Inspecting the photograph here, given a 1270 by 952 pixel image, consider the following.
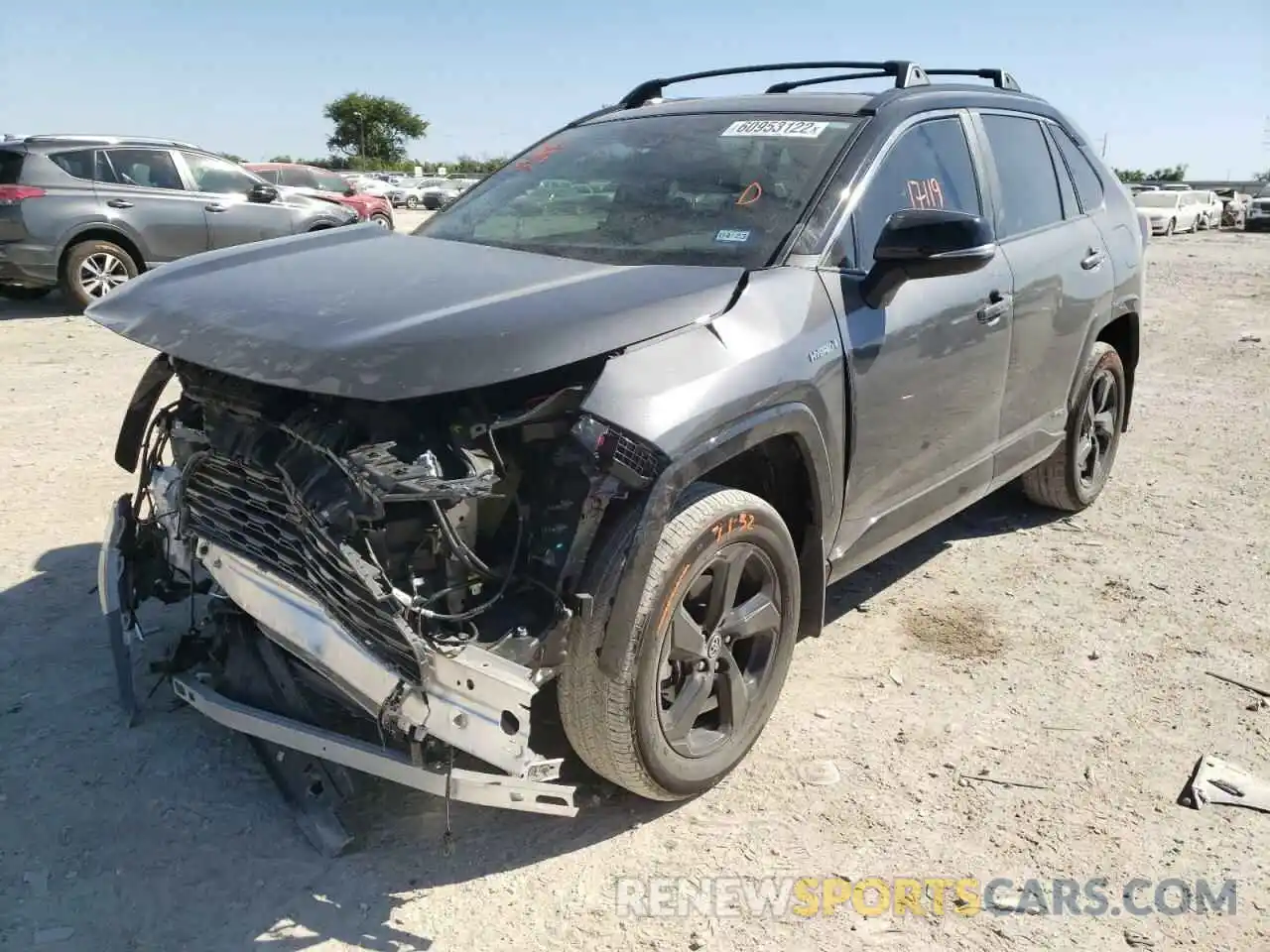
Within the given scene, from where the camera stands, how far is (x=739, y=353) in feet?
8.62

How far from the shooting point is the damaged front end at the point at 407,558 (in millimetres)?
2211

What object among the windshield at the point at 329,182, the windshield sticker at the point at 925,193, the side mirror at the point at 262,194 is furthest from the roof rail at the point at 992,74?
the windshield at the point at 329,182

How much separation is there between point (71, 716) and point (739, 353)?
2.37 meters

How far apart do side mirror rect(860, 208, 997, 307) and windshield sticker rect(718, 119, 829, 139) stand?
58 cm

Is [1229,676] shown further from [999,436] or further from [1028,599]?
[999,436]

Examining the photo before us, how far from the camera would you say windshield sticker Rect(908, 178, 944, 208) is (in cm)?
344

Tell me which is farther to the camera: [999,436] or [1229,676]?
[999,436]

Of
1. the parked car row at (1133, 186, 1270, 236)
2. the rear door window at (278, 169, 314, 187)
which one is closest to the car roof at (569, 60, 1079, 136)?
the rear door window at (278, 169, 314, 187)

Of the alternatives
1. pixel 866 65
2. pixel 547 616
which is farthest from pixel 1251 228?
pixel 547 616

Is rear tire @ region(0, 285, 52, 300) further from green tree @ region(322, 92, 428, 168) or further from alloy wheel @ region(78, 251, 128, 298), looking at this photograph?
green tree @ region(322, 92, 428, 168)

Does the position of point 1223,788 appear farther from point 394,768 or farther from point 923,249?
point 394,768

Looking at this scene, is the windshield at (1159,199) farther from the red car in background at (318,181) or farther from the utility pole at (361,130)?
the utility pole at (361,130)

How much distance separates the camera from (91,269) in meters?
10.4

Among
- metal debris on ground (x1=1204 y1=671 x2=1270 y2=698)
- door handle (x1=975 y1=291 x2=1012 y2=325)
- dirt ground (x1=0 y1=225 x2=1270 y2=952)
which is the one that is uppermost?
door handle (x1=975 y1=291 x2=1012 y2=325)
